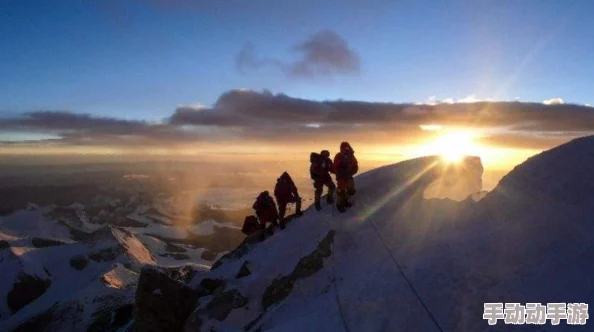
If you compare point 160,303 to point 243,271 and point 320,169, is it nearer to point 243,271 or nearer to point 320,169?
point 243,271

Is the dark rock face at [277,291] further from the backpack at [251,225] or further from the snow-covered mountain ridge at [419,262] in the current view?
the backpack at [251,225]

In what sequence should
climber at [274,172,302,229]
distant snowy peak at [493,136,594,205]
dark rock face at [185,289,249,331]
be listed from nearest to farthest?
1. distant snowy peak at [493,136,594,205]
2. dark rock face at [185,289,249,331]
3. climber at [274,172,302,229]

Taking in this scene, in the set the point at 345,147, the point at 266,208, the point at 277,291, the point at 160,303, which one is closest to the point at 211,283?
the point at 160,303

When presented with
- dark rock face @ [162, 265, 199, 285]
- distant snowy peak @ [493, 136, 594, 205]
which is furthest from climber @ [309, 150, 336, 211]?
dark rock face @ [162, 265, 199, 285]

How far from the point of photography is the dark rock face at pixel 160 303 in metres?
21.7

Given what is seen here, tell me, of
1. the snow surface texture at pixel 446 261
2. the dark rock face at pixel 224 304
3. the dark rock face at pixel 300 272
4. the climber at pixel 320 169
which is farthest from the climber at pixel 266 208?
the dark rock face at pixel 300 272

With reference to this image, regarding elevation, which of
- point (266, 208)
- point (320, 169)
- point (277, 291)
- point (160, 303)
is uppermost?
point (320, 169)

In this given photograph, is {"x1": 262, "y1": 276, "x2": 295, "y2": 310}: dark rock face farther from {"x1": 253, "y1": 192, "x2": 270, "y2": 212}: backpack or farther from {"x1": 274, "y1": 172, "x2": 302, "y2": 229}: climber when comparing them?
{"x1": 253, "y1": 192, "x2": 270, "y2": 212}: backpack

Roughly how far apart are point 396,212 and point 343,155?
172 inches

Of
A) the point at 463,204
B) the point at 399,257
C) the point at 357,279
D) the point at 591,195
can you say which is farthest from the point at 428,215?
the point at 591,195
